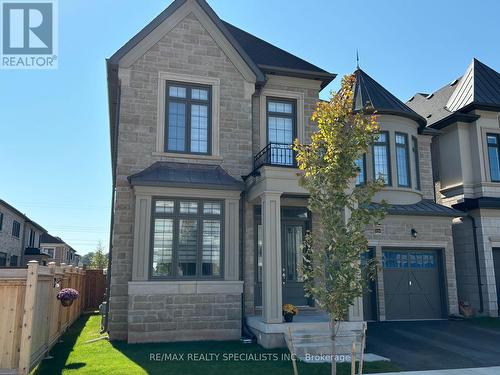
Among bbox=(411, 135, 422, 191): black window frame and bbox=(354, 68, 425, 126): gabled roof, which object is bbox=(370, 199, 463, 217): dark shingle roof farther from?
bbox=(354, 68, 425, 126): gabled roof

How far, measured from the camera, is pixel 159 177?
35.8 feet

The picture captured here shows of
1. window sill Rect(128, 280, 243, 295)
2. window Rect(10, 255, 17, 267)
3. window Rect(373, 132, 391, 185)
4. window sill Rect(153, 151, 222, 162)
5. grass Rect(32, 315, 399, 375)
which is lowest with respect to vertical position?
grass Rect(32, 315, 399, 375)

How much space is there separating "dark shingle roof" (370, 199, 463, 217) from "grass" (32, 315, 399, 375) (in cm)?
728

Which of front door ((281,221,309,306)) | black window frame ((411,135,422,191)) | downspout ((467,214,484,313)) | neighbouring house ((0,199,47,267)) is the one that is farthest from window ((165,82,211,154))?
neighbouring house ((0,199,47,267))

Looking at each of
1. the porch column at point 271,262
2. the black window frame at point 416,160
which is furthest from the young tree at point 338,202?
the black window frame at point 416,160

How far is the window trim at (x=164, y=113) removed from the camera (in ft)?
38.4

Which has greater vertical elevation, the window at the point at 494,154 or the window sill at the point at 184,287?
the window at the point at 494,154

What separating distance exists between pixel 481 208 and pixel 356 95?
A: 20.6ft

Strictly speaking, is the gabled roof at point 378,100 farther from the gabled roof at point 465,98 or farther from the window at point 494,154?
the window at point 494,154

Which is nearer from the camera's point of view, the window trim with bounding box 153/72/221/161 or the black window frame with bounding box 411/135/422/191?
the window trim with bounding box 153/72/221/161

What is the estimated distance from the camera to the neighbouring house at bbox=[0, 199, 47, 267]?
25.2 metres

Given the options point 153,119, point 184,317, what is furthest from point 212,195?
point 184,317

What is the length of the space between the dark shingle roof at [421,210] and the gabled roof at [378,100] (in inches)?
130

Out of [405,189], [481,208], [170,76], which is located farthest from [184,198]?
[481,208]
